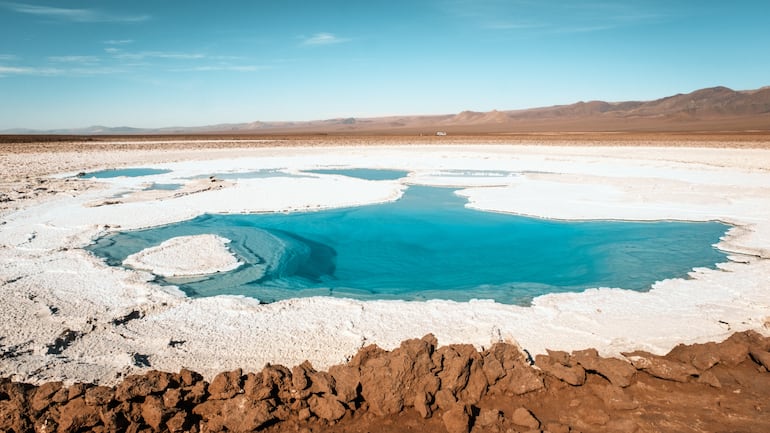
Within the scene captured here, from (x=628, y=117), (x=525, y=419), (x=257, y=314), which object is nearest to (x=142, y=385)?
(x=257, y=314)

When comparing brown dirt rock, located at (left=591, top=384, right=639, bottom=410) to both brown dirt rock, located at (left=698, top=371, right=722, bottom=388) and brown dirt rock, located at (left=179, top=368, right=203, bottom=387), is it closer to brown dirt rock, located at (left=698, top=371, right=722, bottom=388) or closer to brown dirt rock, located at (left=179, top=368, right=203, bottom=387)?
brown dirt rock, located at (left=698, top=371, right=722, bottom=388)

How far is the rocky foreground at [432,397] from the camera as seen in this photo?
3082 mm

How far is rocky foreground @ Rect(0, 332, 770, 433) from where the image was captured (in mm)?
3082

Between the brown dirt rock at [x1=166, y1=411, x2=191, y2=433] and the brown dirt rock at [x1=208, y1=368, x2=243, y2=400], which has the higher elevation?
the brown dirt rock at [x1=208, y1=368, x2=243, y2=400]

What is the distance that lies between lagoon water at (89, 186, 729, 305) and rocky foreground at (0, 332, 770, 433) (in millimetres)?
1923

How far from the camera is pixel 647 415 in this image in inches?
127

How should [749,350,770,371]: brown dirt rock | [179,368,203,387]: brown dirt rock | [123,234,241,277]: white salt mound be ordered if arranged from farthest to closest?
1. [123,234,241,277]: white salt mound
2. [749,350,770,371]: brown dirt rock
3. [179,368,203,387]: brown dirt rock

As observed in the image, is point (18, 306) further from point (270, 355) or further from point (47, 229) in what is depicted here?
point (47, 229)

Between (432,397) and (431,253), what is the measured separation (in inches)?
182

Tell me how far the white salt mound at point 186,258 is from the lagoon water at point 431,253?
0.19m

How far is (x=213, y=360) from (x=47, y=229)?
18.7 feet

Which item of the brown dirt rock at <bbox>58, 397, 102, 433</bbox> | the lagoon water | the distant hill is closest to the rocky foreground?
the brown dirt rock at <bbox>58, 397, 102, 433</bbox>

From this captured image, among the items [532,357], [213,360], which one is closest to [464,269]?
[532,357]

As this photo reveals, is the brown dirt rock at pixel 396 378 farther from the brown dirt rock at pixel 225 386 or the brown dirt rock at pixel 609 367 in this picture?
the brown dirt rock at pixel 609 367
